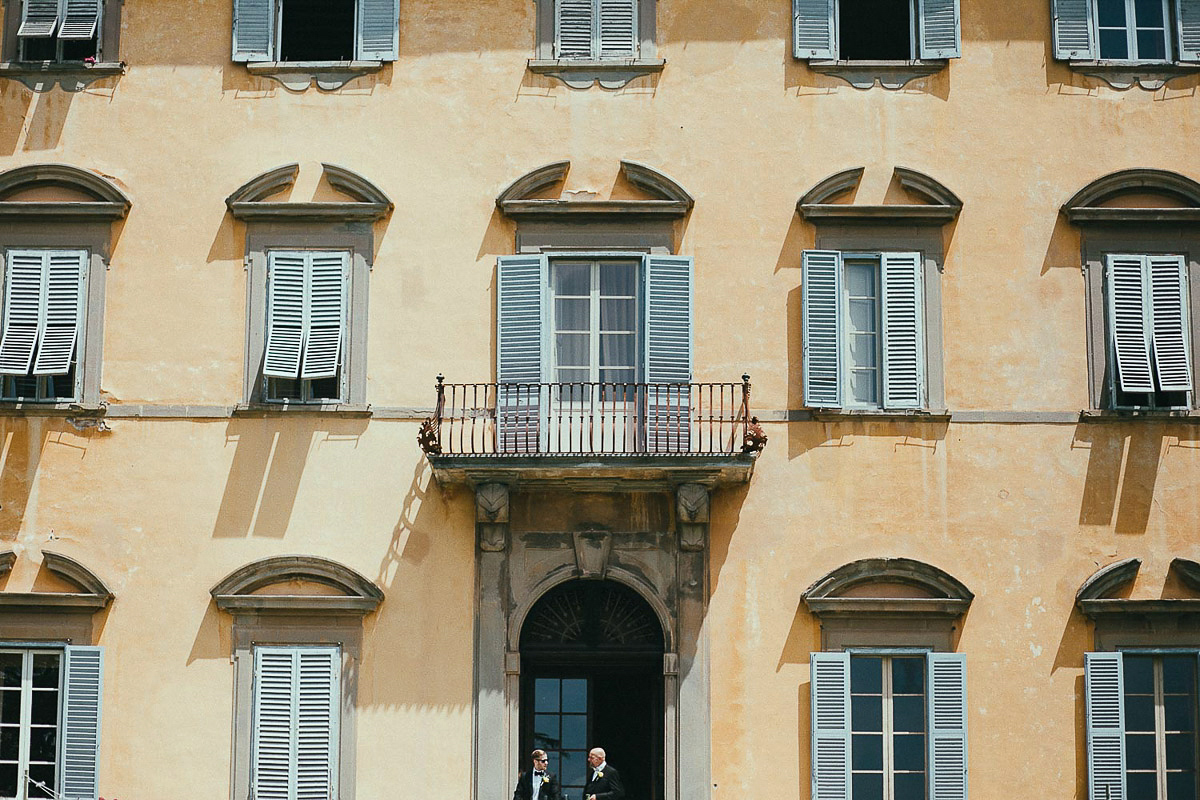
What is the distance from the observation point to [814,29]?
58.1 feet

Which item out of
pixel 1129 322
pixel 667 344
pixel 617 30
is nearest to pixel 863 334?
pixel 667 344

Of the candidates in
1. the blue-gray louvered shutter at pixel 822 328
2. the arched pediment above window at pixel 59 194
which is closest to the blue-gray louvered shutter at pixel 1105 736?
the blue-gray louvered shutter at pixel 822 328

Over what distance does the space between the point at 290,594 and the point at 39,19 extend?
249 inches

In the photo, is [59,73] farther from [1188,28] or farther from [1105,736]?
[1105,736]

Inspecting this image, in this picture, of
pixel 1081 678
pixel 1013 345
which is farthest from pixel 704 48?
pixel 1081 678

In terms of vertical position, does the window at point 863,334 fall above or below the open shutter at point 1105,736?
above

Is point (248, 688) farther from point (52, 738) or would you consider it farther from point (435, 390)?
point (435, 390)

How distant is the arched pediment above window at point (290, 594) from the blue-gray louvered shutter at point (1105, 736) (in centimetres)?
665

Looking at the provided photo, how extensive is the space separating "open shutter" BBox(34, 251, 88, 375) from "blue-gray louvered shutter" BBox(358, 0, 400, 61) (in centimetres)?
343

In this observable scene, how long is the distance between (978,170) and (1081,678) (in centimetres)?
497

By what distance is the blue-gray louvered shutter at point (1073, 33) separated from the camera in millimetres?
17656

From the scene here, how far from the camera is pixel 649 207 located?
56.7 feet

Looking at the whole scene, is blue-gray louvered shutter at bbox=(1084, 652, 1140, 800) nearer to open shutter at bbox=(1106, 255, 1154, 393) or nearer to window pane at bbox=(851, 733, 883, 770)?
window pane at bbox=(851, 733, 883, 770)

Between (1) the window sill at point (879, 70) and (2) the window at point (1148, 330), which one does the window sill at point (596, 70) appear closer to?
(1) the window sill at point (879, 70)
